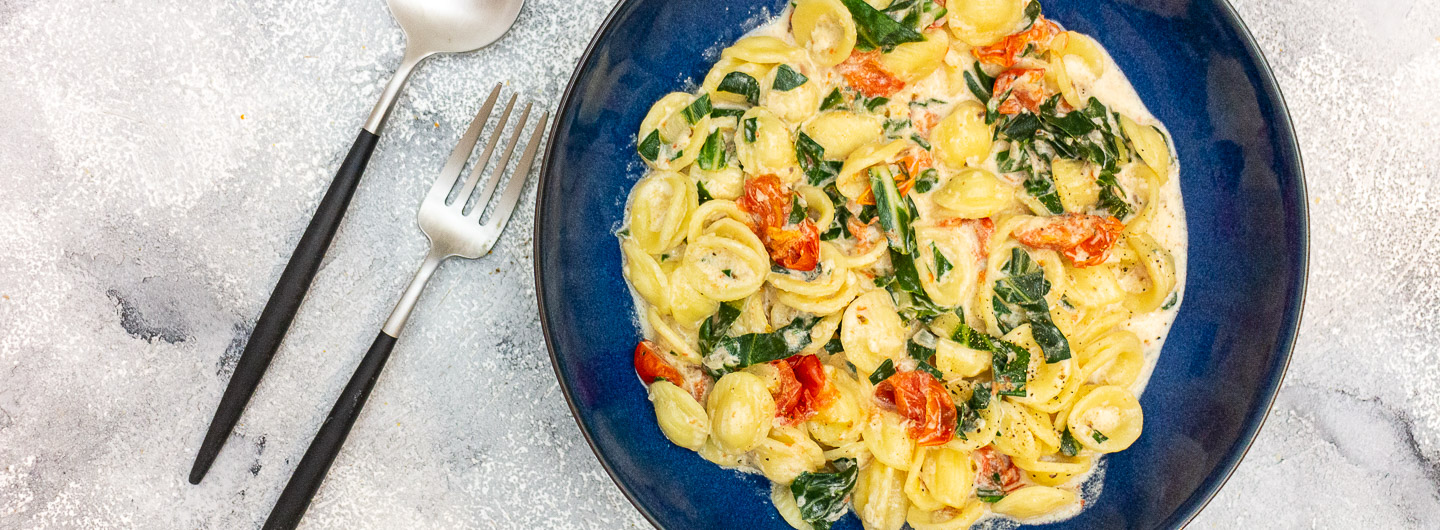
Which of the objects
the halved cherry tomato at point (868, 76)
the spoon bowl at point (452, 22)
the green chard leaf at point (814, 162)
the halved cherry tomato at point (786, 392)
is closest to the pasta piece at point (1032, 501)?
the halved cherry tomato at point (786, 392)

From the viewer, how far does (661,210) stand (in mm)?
1922

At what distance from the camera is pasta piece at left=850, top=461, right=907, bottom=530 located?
1959 millimetres

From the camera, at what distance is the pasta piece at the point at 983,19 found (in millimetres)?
1875

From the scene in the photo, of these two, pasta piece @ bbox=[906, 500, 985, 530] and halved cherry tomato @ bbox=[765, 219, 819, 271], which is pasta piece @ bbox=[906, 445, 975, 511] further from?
halved cherry tomato @ bbox=[765, 219, 819, 271]

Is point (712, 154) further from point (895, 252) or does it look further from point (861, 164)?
point (895, 252)

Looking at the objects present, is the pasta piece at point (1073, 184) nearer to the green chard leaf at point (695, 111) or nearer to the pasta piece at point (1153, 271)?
the pasta piece at point (1153, 271)

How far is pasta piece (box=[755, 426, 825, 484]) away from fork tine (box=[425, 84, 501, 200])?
1075 mm

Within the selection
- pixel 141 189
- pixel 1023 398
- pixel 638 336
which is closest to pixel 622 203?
pixel 638 336

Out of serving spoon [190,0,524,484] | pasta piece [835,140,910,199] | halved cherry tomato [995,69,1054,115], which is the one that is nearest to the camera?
pasta piece [835,140,910,199]

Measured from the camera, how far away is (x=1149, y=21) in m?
1.99

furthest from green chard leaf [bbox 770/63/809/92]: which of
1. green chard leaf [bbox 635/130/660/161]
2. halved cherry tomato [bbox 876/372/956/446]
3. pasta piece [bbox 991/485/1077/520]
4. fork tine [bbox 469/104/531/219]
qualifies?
pasta piece [bbox 991/485/1077/520]

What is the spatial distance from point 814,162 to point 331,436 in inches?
57.9

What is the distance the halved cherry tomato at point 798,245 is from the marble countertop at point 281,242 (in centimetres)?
72

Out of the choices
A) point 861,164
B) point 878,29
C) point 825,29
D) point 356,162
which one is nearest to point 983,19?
point 878,29
